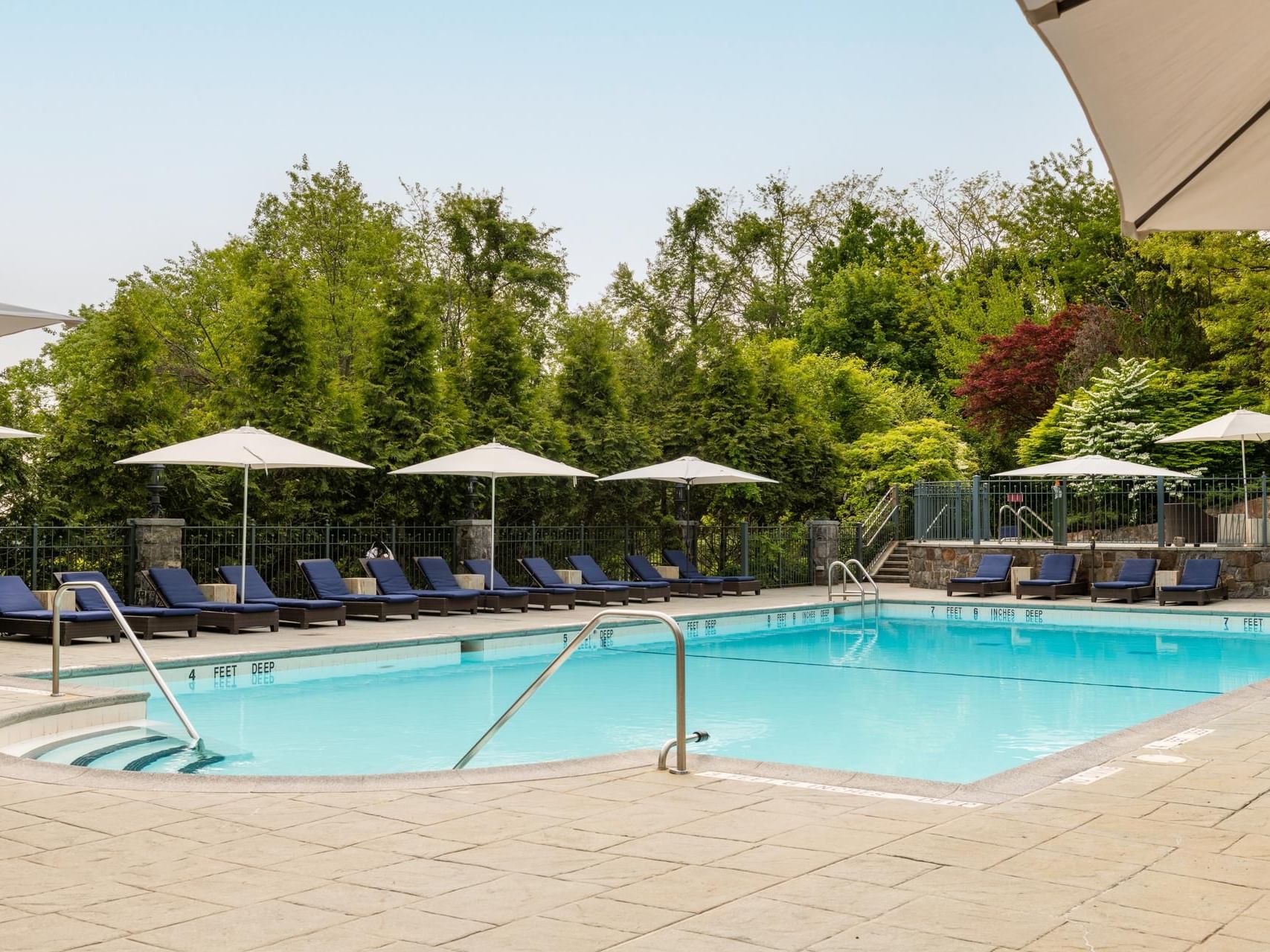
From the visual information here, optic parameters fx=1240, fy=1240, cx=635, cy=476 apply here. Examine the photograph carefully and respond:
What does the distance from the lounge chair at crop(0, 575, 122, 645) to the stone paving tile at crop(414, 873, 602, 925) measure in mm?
9167

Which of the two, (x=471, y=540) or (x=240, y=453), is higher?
(x=240, y=453)

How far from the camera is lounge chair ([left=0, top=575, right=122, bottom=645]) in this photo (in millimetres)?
12055

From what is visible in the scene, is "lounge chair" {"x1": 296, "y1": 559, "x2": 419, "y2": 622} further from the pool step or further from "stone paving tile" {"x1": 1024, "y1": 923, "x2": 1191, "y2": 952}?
"stone paving tile" {"x1": 1024, "y1": 923, "x2": 1191, "y2": 952}

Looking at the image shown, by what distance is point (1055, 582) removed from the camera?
798 inches

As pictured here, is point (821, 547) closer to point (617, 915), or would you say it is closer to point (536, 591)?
point (536, 591)

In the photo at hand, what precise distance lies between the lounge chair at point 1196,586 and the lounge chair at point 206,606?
13059mm

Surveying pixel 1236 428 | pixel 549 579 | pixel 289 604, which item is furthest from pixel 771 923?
pixel 1236 428

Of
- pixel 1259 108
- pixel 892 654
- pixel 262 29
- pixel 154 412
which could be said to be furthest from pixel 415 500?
pixel 1259 108

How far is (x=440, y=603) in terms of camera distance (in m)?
16.4

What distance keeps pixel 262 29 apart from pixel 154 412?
11.0m

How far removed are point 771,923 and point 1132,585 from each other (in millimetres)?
17105

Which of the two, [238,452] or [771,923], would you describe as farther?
[238,452]

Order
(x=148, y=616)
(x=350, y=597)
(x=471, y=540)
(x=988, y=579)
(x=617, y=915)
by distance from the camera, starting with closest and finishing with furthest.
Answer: (x=617, y=915)
(x=148, y=616)
(x=350, y=597)
(x=471, y=540)
(x=988, y=579)

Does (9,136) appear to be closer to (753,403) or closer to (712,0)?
(712,0)
